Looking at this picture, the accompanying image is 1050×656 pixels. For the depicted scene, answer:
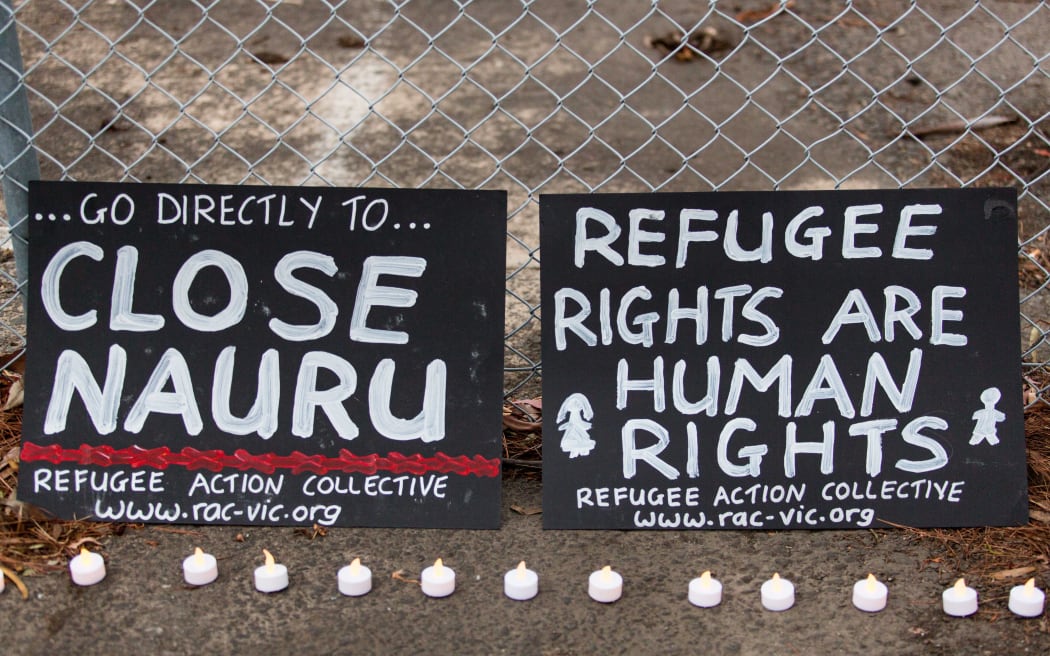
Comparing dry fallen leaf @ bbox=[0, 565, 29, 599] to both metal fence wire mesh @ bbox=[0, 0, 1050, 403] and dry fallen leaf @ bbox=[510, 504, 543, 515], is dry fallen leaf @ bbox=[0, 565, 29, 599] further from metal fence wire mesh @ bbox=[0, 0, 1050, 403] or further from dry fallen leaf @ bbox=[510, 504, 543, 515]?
metal fence wire mesh @ bbox=[0, 0, 1050, 403]

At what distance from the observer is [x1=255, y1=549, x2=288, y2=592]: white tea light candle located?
7.63 ft

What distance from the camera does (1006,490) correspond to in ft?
8.39

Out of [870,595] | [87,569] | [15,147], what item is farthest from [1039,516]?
[15,147]

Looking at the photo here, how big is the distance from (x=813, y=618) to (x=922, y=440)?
53 cm

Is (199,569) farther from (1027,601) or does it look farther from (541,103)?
(541,103)

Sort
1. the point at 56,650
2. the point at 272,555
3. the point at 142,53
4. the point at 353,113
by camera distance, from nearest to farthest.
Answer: the point at 56,650 → the point at 272,555 → the point at 353,113 → the point at 142,53

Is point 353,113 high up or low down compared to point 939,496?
up

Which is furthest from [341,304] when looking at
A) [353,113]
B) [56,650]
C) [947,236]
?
[353,113]

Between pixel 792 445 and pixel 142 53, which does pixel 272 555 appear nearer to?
pixel 792 445

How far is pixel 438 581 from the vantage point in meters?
2.33

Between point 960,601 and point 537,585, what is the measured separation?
845 mm

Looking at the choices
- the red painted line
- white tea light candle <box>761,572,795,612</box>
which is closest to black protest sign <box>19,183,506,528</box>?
the red painted line

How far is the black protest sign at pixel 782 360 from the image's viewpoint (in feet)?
8.34

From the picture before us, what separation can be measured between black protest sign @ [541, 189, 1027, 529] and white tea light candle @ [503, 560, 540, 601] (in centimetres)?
21
